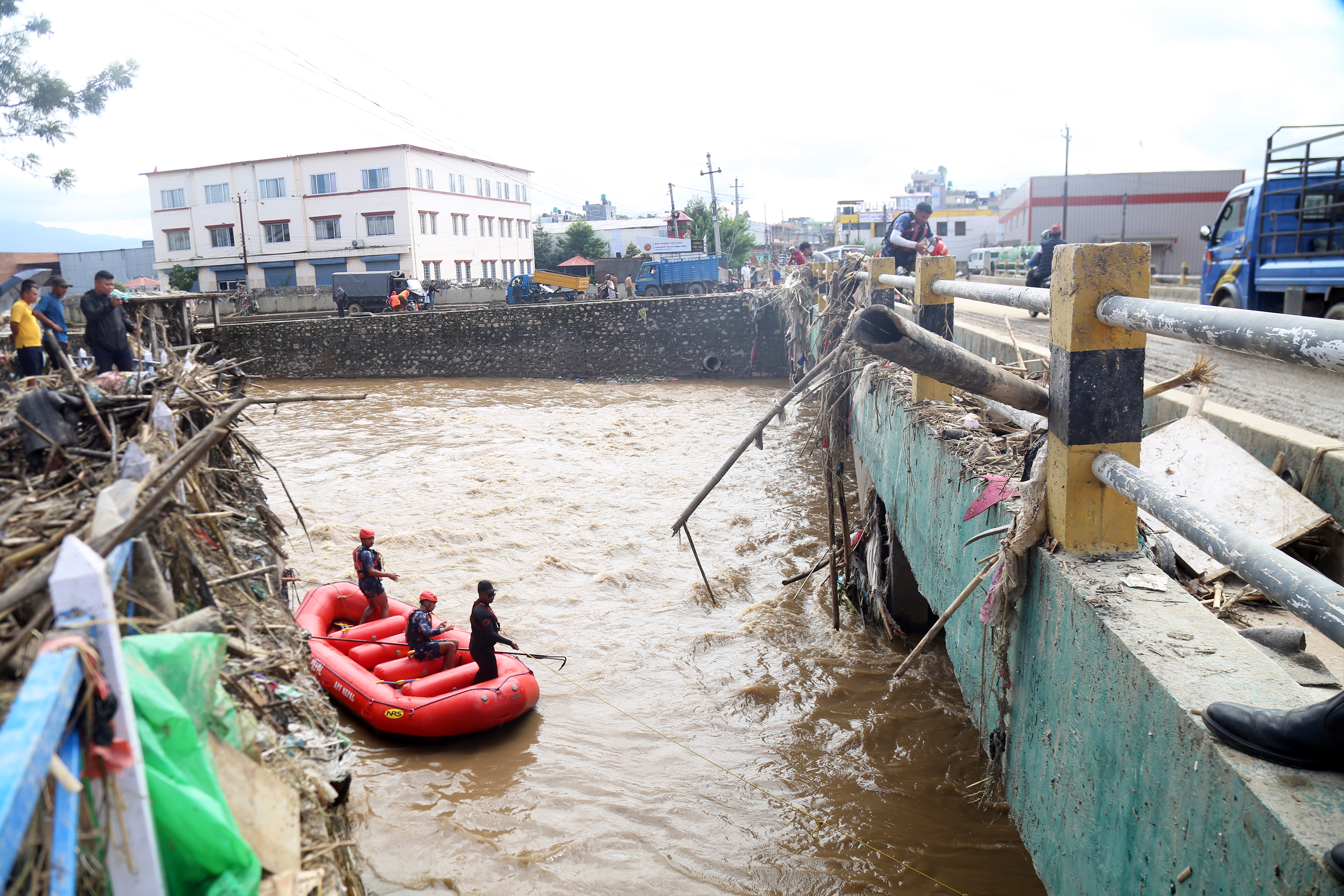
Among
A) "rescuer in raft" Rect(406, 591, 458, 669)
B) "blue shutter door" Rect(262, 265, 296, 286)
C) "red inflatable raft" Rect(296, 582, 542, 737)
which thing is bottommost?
"red inflatable raft" Rect(296, 582, 542, 737)

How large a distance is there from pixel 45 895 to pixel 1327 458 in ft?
15.8

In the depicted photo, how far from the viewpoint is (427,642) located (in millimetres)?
6629

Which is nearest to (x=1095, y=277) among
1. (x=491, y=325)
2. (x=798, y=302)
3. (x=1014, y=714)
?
(x=1014, y=714)

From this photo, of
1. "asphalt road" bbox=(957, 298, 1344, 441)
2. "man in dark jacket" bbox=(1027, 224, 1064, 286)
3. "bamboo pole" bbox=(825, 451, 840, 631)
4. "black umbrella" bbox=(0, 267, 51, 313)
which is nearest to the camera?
"bamboo pole" bbox=(825, 451, 840, 631)

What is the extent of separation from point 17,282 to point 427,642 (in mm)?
6667

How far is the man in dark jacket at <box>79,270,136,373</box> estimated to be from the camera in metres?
8.25

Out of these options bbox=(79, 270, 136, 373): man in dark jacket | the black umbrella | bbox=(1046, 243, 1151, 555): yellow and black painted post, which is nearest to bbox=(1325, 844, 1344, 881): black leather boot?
bbox=(1046, 243, 1151, 555): yellow and black painted post

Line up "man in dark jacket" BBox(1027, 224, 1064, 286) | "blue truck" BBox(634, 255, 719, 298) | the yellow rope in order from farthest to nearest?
"blue truck" BBox(634, 255, 719, 298) → "man in dark jacket" BBox(1027, 224, 1064, 286) → the yellow rope

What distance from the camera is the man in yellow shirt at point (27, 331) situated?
812 cm

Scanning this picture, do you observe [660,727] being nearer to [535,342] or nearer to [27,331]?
[27,331]

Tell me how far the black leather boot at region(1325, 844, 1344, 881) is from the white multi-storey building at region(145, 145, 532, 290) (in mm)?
46282

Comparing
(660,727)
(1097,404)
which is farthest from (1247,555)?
(660,727)

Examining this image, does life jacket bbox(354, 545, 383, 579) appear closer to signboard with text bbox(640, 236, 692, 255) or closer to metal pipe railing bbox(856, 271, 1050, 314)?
metal pipe railing bbox(856, 271, 1050, 314)

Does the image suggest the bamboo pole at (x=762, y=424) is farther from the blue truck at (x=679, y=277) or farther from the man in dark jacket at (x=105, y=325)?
the blue truck at (x=679, y=277)
